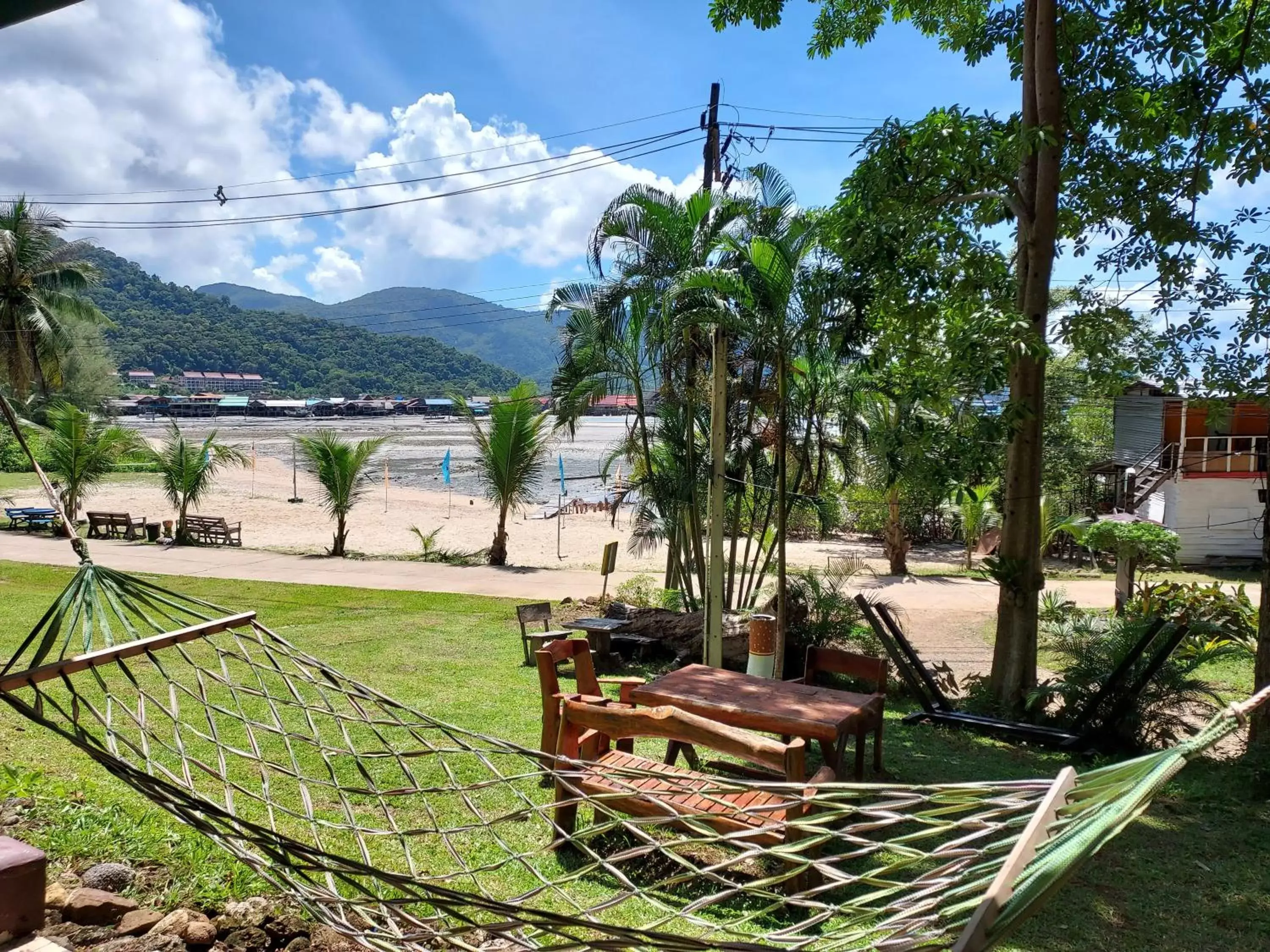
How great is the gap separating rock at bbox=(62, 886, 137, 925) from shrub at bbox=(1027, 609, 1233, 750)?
556 cm

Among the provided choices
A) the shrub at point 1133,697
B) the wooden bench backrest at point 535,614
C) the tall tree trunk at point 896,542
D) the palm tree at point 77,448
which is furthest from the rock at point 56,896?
the palm tree at point 77,448

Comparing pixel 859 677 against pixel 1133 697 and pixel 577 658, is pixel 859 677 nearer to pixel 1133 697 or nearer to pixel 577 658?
pixel 1133 697

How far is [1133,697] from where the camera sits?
5.89 metres

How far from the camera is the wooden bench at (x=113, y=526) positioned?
18703mm

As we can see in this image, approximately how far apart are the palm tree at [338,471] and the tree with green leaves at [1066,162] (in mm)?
12482

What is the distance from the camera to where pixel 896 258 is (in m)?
6.82

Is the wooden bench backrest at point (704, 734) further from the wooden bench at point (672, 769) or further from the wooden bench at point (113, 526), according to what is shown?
the wooden bench at point (113, 526)

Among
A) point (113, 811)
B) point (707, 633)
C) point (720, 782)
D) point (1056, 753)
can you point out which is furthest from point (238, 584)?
point (720, 782)

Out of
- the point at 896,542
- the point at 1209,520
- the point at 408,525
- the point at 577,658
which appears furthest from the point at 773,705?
the point at 408,525

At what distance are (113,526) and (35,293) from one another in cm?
1168

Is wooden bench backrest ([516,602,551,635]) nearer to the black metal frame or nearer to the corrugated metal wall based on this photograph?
the black metal frame

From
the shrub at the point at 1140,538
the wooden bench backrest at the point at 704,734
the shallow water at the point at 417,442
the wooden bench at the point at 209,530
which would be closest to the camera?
the wooden bench backrest at the point at 704,734

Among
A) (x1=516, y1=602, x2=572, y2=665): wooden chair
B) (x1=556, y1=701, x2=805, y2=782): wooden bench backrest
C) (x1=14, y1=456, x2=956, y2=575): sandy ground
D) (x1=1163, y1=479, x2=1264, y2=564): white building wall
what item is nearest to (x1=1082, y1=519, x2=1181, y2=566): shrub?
(x1=1163, y1=479, x2=1264, y2=564): white building wall

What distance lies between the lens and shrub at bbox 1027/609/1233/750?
5953 mm
